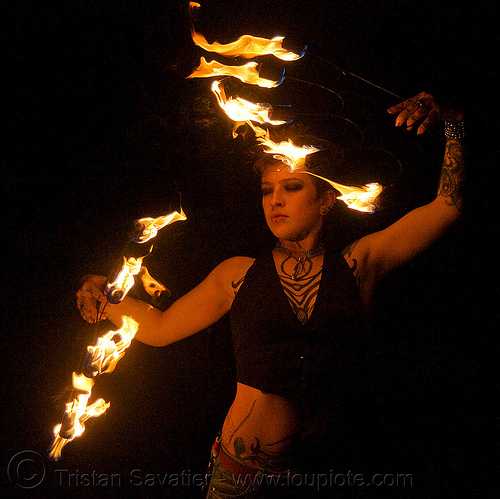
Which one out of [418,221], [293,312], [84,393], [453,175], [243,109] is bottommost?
[84,393]

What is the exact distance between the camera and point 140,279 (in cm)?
317

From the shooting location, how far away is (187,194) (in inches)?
138

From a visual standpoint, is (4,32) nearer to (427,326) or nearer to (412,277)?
(412,277)

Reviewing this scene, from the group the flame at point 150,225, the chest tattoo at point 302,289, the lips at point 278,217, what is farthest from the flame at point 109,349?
→ the lips at point 278,217

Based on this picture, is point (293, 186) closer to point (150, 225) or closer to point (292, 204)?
point (292, 204)

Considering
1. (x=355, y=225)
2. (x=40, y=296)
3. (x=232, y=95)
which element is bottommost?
(x=40, y=296)

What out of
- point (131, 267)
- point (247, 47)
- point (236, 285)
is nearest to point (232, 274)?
point (236, 285)

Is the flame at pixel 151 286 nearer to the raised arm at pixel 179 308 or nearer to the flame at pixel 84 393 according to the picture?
the raised arm at pixel 179 308

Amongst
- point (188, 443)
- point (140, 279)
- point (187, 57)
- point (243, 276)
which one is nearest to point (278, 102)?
point (187, 57)

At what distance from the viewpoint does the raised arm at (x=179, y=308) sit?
117 inches

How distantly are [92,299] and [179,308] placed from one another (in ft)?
1.84

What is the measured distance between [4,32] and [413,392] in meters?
3.80

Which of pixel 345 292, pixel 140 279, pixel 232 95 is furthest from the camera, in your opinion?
pixel 140 279

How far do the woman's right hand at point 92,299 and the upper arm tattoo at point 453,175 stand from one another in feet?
7.10
